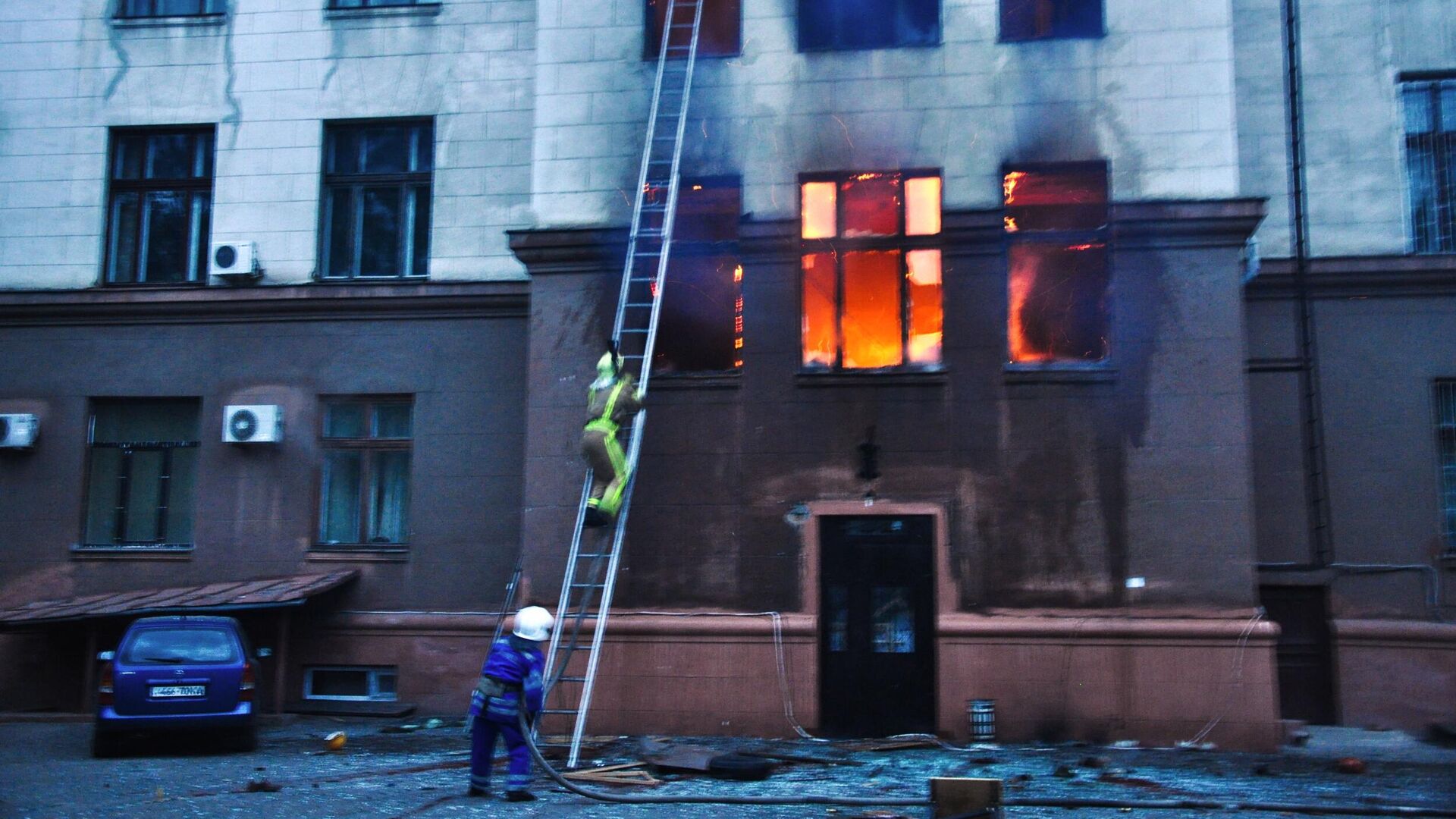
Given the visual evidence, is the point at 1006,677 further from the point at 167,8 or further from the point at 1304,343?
the point at 167,8

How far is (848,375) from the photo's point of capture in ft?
43.8

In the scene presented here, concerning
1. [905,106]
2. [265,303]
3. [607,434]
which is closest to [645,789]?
[607,434]

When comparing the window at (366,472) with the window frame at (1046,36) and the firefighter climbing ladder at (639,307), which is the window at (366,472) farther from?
the window frame at (1046,36)

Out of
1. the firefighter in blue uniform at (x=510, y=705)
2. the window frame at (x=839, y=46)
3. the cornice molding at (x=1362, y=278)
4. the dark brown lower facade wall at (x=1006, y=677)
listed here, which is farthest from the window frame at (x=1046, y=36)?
the firefighter in blue uniform at (x=510, y=705)

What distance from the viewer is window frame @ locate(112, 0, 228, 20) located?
16.5 metres

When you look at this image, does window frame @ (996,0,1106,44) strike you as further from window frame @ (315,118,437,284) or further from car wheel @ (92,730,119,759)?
car wheel @ (92,730,119,759)

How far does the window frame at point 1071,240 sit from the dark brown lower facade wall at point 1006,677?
102 inches

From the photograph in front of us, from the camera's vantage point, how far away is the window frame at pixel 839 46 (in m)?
13.7

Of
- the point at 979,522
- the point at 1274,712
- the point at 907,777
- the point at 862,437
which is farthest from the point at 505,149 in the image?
the point at 1274,712

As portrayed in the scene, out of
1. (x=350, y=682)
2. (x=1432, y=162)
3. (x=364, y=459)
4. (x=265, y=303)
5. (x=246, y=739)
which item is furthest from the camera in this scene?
(x=265, y=303)

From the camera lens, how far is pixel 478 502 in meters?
15.2

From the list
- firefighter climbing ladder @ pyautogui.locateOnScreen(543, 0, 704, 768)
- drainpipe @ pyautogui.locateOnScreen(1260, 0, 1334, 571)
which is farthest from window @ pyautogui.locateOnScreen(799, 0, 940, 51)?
drainpipe @ pyautogui.locateOnScreen(1260, 0, 1334, 571)

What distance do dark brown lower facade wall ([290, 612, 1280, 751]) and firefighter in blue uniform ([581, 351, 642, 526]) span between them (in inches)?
69.4

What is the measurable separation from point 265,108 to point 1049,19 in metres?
9.65
